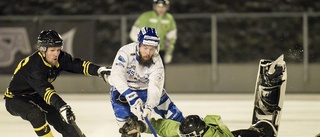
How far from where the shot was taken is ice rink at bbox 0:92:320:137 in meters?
8.26

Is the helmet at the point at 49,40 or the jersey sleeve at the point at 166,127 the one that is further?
the helmet at the point at 49,40

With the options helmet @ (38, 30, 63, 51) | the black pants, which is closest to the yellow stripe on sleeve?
the black pants

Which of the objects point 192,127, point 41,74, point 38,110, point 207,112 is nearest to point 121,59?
point 41,74

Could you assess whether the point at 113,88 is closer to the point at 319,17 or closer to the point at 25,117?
the point at 25,117

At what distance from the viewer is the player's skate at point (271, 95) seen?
7.16 metres

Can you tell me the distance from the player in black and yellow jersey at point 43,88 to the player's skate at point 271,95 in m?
1.38

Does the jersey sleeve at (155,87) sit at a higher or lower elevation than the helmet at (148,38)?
lower

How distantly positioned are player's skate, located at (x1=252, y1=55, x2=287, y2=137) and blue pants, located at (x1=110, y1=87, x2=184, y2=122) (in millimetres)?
769

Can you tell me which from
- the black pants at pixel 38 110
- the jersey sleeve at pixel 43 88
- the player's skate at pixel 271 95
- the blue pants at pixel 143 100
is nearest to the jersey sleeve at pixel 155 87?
the blue pants at pixel 143 100

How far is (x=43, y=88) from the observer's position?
653 cm

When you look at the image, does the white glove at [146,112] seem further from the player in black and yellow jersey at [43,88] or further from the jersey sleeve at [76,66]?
the jersey sleeve at [76,66]

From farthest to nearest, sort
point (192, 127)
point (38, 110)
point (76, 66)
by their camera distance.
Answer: point (76, 66)
point (38, 110)
point (192, 127)

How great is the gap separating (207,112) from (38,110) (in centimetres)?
371

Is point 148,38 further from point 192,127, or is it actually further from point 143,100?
point 192,127
